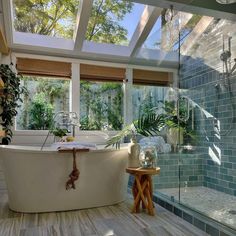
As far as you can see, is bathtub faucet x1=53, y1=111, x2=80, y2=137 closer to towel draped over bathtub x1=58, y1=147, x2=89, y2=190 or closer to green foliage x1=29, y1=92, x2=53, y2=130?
green foliage x1=29, y1=92, x2=53, y2=130

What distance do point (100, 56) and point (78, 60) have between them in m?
0.37

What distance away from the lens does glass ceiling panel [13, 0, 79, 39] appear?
3.46 m

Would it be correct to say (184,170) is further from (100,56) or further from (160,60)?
(100,56)

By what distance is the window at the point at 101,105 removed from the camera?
13.9 ft

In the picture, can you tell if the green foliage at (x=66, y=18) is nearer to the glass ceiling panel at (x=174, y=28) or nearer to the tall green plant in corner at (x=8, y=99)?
the glass ceiling panel at (x=174, y=28)

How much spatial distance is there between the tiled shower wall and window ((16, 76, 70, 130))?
1.96 m

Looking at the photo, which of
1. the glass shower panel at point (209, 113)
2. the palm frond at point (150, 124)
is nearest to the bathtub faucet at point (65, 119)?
the palm frond at point (150, 124)

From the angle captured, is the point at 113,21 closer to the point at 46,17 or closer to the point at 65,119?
the point at 46,17

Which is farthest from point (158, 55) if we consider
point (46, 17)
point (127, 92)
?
point (46, 17)

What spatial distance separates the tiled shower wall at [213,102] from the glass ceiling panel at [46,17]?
1.83m

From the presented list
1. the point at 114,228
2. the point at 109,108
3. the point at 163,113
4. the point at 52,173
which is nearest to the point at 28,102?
the point at 109,108

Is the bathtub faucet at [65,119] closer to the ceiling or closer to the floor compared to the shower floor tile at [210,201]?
closer to the ceiling

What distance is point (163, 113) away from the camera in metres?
3.73

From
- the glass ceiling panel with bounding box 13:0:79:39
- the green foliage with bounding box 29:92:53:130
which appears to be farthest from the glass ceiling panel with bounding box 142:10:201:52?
the green foliage with bounding box 29:92:53:130
